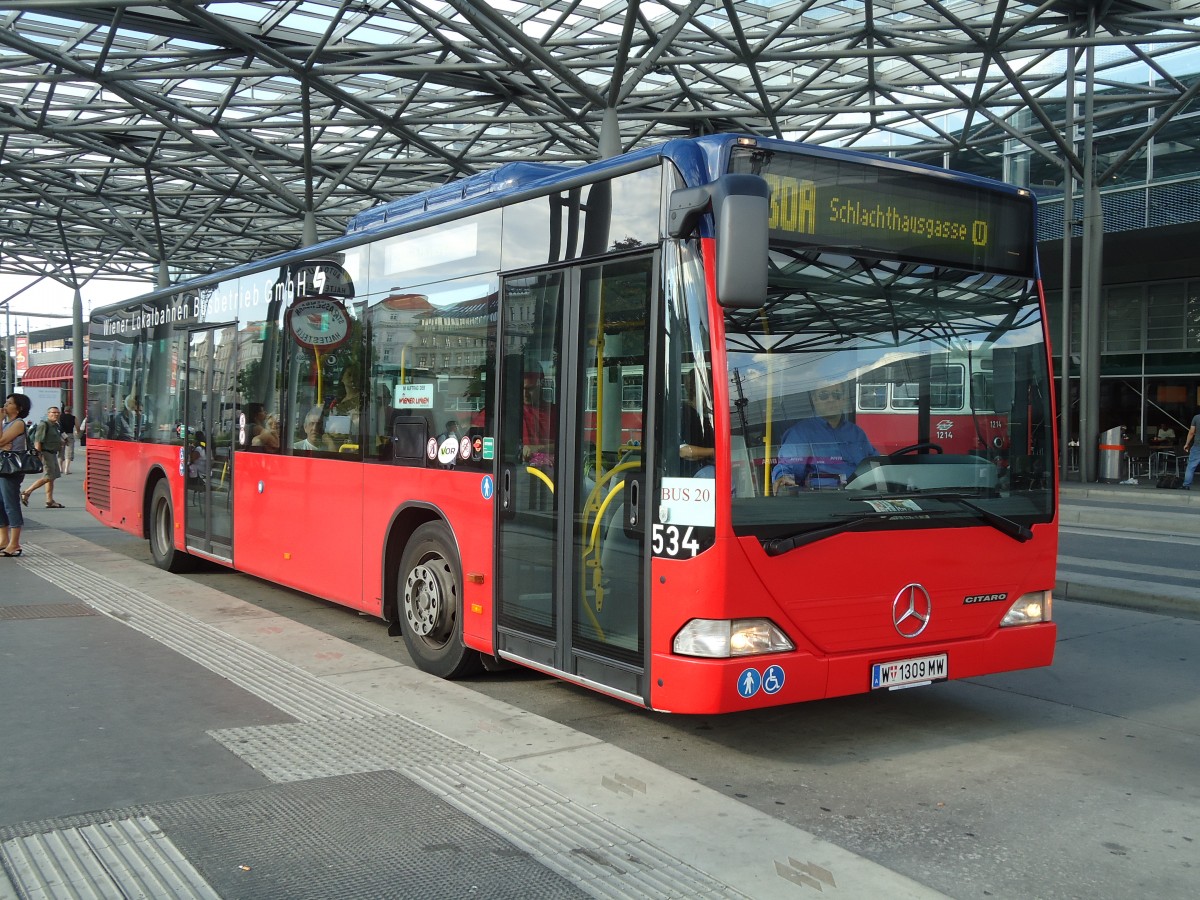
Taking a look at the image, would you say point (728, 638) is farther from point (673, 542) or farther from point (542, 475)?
point (542, 475)

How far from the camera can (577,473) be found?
592 cm

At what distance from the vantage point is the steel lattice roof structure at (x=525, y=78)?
75.0ft

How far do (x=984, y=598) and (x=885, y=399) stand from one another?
3.89 ft

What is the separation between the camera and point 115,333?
14.0m

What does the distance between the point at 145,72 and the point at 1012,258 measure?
24284mm

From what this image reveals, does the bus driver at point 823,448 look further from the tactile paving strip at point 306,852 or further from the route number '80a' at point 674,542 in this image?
the tactile paving strip at point 306,852

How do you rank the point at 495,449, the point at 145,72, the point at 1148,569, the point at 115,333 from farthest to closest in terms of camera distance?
the point at 145,72 → the point at 115,333 → the point at 1148,569 → the point at 495,449

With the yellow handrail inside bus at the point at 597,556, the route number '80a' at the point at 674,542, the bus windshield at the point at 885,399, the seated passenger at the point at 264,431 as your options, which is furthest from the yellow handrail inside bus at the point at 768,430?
the seated passenger at the point at 264,431

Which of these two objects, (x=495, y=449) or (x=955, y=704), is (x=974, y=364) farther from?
(x=495, y=449)

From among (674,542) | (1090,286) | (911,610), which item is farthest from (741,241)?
(1090,286)

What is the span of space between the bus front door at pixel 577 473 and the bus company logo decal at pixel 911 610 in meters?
1.24

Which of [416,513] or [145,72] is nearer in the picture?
[416,513]

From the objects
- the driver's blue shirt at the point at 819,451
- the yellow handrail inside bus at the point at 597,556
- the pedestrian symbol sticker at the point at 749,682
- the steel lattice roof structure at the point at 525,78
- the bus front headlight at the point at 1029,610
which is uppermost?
the steel lattice roof structure at the point at 525,78

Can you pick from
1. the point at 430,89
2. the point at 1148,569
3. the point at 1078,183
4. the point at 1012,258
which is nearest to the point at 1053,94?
the point at 1078,183
